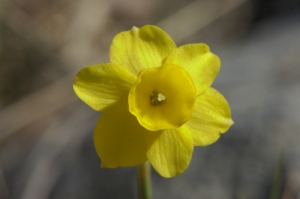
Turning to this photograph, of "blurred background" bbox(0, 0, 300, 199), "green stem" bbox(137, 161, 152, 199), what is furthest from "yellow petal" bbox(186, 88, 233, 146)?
"blurred background" bbox(0, 0, 300, 199)

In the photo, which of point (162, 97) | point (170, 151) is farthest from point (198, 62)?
point (170, 151)

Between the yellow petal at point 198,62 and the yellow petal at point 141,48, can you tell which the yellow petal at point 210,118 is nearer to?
the yellow petal at point 198,62

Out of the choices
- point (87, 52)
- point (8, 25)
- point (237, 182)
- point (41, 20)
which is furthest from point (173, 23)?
point (237, 182)

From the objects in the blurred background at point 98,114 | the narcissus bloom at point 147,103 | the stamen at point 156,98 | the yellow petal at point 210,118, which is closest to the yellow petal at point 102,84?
the narcissus bloom at point 147,103

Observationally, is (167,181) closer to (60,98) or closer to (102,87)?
(102,87)

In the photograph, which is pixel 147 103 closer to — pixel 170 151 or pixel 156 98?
pixel 156 98

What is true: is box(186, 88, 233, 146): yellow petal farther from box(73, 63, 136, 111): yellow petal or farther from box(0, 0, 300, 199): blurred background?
box(0, 0, 300, 199): blurred background

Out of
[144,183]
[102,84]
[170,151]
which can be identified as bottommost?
[144,183]
